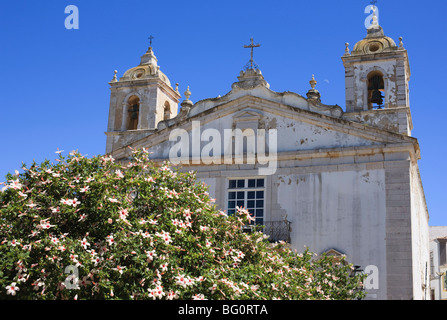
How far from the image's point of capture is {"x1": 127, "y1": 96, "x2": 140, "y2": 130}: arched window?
21.5 m

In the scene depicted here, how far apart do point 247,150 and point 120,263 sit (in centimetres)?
993

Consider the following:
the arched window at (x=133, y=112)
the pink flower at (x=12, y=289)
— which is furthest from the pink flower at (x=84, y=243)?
the arched window at (x=133, y=112)

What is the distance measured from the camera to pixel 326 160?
16547mm

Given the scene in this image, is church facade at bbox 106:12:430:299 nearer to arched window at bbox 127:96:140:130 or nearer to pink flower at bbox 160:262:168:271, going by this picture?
arched window at bbox 127:96:140:130

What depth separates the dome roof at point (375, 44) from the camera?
19562 mm

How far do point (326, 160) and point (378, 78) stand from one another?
467 centimetres

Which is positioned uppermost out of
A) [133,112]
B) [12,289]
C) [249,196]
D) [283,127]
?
[133,112]

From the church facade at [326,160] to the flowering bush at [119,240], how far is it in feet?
20.6

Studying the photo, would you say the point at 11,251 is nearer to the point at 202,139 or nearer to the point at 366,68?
the point at 202,139

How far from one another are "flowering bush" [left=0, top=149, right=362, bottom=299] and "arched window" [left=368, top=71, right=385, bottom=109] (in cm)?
1113

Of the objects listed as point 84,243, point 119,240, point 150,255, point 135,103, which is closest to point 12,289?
point 84,243

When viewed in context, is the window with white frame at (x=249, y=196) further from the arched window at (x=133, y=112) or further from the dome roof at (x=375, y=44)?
the dome roof at (x=375, y=44)

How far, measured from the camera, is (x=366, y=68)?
19375mm

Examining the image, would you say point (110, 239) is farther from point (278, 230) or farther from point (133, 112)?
point (133, 112)
